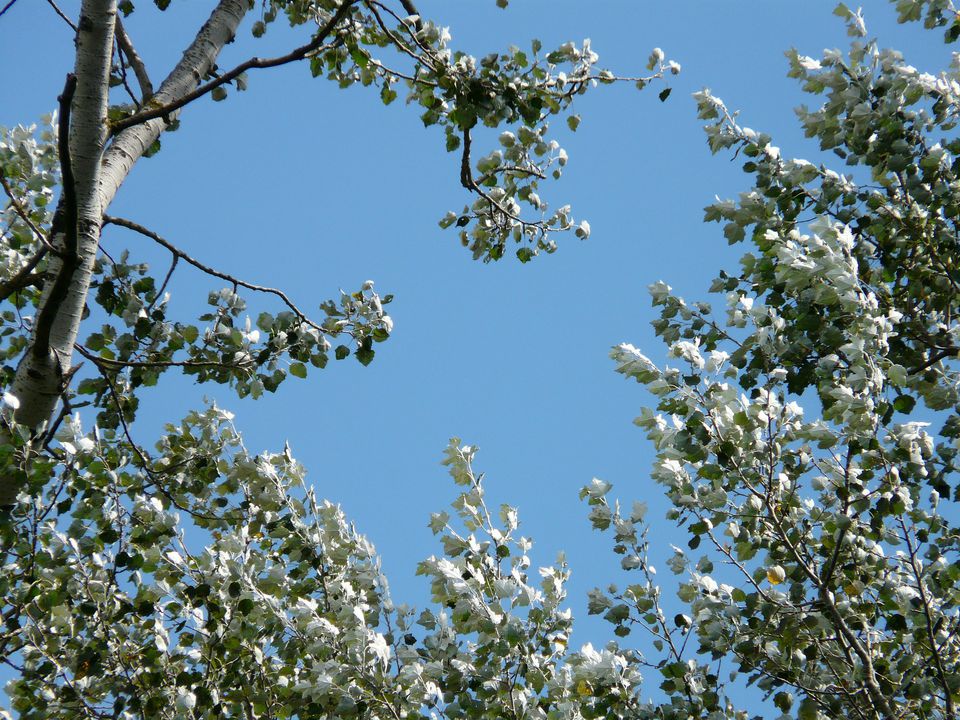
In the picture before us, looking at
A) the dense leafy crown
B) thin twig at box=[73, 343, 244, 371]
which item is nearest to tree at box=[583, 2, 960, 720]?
the dense leafy crown

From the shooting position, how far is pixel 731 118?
6.11 metres

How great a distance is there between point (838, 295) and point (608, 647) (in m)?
2.21

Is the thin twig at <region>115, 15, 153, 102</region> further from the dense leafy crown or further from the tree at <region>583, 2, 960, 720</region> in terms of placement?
the tree at <region>583, 2, 960, 720</region>

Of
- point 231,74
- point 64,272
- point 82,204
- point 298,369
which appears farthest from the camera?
point 298,369

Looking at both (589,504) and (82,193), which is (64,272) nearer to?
(82,193)

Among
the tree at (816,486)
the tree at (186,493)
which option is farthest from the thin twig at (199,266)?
the tree at (816,486)

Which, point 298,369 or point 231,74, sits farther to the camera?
point 298,369

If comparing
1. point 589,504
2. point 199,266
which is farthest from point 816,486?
point 199,266

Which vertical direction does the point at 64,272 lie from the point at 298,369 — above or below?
below

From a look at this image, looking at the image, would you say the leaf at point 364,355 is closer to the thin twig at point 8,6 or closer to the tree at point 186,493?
the tree at point 186,493

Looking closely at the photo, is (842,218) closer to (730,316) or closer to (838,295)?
(730,316)

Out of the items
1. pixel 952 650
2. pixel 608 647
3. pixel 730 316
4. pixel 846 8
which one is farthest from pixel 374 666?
pixel 846 8

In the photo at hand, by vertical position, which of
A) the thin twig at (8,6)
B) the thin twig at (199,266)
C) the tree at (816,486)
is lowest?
the tree at (816,486)

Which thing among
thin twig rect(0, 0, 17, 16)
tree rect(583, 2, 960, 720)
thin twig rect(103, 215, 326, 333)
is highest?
thin twig rect(0, 0, 17, 16)
